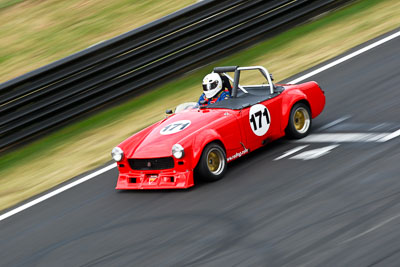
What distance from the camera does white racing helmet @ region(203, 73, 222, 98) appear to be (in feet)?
26.9

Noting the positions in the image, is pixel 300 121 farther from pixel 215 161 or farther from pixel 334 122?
pixel 215 161

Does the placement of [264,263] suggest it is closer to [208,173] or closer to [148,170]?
[208,173]

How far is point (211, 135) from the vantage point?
7395mm

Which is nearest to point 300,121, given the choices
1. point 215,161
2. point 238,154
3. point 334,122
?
point 334,122

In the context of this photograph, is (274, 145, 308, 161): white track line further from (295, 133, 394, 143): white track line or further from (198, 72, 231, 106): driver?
(198, 72, 231, 106): driver

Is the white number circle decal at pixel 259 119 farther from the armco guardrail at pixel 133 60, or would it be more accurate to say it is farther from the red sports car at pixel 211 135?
the armco guardrail at pixel 133 60

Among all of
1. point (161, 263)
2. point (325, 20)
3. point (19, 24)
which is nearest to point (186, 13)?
point (325, 20)

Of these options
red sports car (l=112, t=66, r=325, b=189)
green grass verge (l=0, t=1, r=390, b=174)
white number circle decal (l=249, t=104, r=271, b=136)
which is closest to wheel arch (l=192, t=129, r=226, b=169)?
red sports car (l=112, t=66, r=325, b=189)

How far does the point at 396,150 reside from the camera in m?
7.11

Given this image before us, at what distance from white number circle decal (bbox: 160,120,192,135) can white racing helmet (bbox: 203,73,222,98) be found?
656 millimetres

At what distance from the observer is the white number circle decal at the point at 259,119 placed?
311 inches

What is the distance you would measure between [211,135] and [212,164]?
0.37 metres

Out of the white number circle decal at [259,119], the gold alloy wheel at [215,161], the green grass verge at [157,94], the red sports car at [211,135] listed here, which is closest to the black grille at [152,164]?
the red sports car at [211,135]

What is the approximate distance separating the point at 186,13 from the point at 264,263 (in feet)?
23.1
